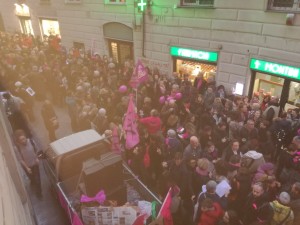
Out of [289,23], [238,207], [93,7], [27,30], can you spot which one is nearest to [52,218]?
[238,207]

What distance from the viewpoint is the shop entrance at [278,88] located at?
9117 millimetres

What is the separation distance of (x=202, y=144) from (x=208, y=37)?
5375 mm

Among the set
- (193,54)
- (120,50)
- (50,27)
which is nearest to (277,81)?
(193,54)

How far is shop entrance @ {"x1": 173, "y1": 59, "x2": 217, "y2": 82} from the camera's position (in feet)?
37.3

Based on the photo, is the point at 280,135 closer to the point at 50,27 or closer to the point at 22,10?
the point at 50,27

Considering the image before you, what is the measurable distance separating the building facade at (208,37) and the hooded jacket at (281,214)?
215 inches

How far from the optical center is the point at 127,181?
612 cm

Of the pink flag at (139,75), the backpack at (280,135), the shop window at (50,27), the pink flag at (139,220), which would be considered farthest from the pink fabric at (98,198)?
the shop window at (50,27)

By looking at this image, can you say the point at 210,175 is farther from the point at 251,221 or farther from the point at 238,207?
the point at 251,221

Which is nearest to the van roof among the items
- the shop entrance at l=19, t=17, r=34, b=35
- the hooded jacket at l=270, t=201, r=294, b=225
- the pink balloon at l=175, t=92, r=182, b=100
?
the pink balloon at l=175, t=92, r=182, b=100

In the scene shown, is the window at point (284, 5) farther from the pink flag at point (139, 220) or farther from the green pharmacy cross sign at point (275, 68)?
the pink flag at point (139, 220)

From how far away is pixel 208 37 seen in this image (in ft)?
35.2

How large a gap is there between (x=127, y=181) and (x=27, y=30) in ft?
75.5

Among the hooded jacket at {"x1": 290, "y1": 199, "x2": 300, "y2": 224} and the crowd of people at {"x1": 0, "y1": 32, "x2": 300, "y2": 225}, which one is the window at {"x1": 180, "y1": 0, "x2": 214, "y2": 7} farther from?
the hooded jacket at {"x1": 290, "y1": 199, "x2": 300, "y2": 224}
